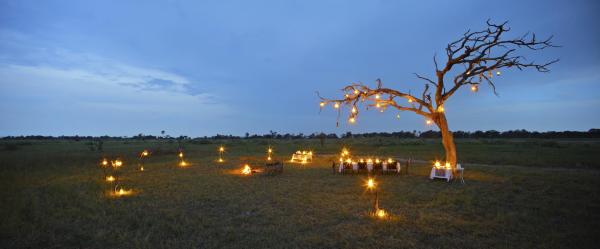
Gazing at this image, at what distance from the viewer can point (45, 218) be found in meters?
8.15

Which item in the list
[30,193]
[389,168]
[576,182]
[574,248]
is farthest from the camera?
[389,168]

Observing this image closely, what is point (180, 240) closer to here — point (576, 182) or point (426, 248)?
point (426, 248)

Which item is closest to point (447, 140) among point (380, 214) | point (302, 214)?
point (380, 214)

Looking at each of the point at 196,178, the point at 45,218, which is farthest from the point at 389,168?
the point at 45,218

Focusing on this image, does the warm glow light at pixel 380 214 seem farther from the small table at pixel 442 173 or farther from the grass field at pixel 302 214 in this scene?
the small table at pixel 442 173

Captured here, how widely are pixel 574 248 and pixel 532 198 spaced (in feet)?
15.4

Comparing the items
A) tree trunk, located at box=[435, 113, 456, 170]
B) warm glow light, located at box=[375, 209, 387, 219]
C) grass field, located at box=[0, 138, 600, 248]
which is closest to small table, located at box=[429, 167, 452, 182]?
grass field, located at box=[0, 138, 600, 248]

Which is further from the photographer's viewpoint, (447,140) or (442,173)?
(447,140)

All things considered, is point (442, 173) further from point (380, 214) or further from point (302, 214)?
point (302, 214)

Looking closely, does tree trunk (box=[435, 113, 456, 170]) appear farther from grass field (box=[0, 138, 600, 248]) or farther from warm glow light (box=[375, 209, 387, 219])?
warm glow light (box=[375, 209, 387, 219])

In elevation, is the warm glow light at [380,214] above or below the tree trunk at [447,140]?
below

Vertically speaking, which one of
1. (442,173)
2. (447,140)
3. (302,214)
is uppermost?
(447,140)

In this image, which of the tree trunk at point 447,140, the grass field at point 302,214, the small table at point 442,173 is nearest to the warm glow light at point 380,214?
the grass field at point 302,214

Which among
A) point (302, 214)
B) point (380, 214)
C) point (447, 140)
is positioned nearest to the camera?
point (380, 214)
